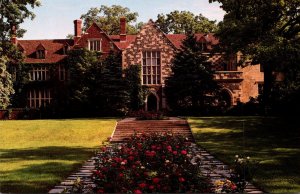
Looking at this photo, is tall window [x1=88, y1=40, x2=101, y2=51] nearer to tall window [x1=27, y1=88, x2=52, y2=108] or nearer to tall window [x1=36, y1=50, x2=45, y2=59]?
tall window [x1=36, y1=50, x2=45, y2=59]

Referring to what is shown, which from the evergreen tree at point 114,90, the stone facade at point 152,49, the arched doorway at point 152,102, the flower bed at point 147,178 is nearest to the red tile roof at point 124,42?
the stone facade at point 152,49

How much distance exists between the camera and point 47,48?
51344 millimetres

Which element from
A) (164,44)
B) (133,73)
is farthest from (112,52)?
(164,44)

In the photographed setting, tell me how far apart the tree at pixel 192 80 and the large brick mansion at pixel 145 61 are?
4150 millimetres

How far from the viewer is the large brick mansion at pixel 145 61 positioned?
45188mm

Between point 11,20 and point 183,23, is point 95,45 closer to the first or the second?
point 183,23

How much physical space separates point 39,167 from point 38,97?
114ft

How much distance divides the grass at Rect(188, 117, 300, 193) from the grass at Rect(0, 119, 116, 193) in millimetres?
6630

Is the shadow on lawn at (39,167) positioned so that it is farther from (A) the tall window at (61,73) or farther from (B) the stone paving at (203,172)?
(A) the tall window at (61,73)

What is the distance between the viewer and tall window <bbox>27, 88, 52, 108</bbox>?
49.0 m

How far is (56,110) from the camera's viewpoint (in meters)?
43.1

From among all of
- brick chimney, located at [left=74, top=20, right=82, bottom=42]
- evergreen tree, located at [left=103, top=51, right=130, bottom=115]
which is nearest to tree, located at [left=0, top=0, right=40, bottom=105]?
evergreen tree, located at [left=103, top=51, right=130, bottom=115]

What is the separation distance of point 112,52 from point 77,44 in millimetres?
5750

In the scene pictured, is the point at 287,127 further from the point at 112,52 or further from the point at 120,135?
the point at 112,52
